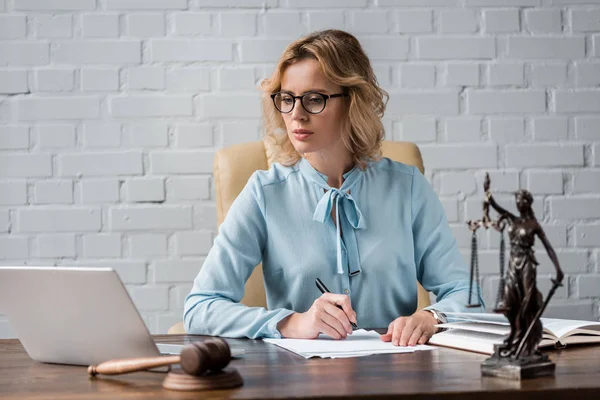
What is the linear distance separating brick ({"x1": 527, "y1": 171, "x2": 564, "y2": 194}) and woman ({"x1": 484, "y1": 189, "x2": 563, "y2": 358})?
5.78 feet

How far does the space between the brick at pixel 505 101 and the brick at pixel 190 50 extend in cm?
85

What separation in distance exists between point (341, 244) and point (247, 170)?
1.63ft

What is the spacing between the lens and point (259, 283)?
227 centimetres

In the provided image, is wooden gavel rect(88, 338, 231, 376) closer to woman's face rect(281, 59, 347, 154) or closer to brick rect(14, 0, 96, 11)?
woman's face rect(281, 59, 347, 154)

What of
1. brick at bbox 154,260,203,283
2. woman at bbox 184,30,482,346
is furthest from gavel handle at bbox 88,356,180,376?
brick at bbox 154,260,203,283

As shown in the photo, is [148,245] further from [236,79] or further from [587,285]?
[587,285]

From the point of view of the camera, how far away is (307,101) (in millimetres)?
1879

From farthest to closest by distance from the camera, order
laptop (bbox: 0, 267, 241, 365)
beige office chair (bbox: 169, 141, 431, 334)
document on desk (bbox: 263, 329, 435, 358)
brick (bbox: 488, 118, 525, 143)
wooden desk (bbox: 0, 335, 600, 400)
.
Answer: brick (bbox: 488, 118, 525, 143)
beige office chair (bbox: 169, 141, 431, 334)
document on desk (bbox: 263, 329, 435, 358)
laptop (bbox: 0, 267, 241, 365)
wooden desk (bbox: 0, 335, 600, 400)

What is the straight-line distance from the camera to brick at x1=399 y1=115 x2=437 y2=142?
9.01 ft

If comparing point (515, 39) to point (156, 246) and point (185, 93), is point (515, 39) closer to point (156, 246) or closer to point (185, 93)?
point (185, 93)

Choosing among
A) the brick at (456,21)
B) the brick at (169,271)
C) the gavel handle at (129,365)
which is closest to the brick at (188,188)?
the brick at (169,271)

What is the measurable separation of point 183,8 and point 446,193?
42.8 inches

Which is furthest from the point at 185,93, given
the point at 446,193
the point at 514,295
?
the point at 514,295

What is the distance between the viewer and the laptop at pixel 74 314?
1172mm
